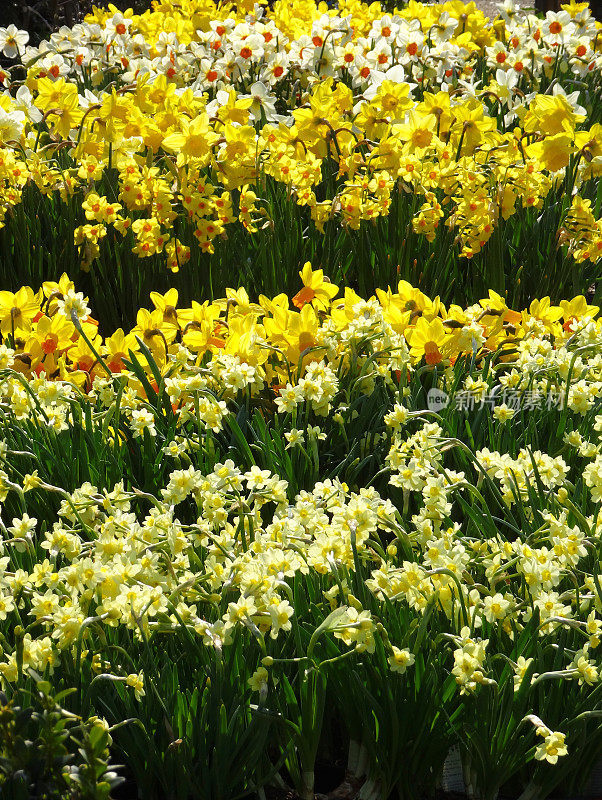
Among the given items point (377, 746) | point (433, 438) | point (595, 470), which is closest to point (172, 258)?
point (433, 438)

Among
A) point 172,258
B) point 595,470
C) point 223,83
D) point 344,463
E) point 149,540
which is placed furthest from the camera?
point 223,83

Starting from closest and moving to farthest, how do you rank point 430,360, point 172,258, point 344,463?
point 344,463
point 430,360
point 172,258

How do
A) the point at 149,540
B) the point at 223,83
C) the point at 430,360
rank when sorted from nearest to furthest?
1. the point at 149,540
2. the point at 430,360
3. the point at 223,83

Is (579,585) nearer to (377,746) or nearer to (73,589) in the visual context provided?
(377,746)

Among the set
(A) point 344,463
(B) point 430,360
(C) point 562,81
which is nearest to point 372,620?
(A) point 344,463

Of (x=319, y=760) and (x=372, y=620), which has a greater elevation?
(x=372, y=620)

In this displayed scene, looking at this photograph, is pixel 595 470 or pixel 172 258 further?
pixel 172 258

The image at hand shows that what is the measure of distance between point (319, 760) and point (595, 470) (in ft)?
2.57

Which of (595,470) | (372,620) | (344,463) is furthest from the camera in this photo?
(344,463)

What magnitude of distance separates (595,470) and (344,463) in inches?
25.5

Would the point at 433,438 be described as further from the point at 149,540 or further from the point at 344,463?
the point at 149,540

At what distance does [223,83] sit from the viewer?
4344mm

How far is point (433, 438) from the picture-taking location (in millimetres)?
1957

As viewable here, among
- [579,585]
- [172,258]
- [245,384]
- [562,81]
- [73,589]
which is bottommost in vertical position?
[579,585]
